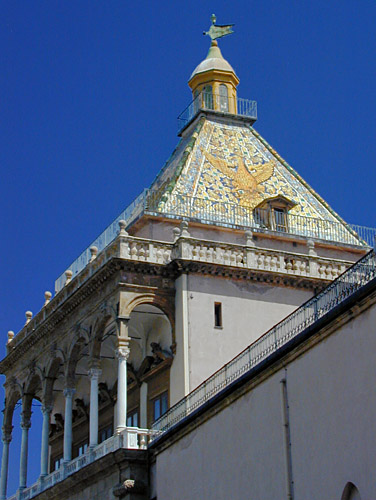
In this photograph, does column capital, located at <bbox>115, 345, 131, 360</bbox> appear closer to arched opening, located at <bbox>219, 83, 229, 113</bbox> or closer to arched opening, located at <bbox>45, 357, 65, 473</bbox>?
arched opening, located at <bbox>45, 357, 65, 473</bbox>

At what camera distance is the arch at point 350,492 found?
69.5 feet

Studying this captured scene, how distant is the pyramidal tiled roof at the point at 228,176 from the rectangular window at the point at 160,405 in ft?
22.8

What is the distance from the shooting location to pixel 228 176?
42375mm

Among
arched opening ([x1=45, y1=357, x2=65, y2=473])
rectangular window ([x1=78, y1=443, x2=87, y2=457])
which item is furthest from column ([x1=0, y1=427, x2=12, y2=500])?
rectangular window ([x1=78, y1=443, x2=87, y2=457])

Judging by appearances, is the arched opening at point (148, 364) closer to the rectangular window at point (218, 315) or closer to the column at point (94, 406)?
the rectangular window at point (218, 315)

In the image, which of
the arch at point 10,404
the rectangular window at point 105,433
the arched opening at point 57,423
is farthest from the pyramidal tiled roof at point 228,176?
the arch at point 10,404

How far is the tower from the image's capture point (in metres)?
34.8

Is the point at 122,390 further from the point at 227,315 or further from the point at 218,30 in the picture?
the point at 218,30

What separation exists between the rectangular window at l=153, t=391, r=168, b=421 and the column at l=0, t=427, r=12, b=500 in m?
9.04

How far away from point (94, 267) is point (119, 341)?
3.83m

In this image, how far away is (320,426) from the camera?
74.2 ft

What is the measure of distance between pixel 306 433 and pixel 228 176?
20.4 meters

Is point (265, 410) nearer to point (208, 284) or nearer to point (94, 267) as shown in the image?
point (208, 284)

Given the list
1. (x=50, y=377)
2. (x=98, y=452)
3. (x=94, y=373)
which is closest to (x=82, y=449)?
(x=50, y=377)
